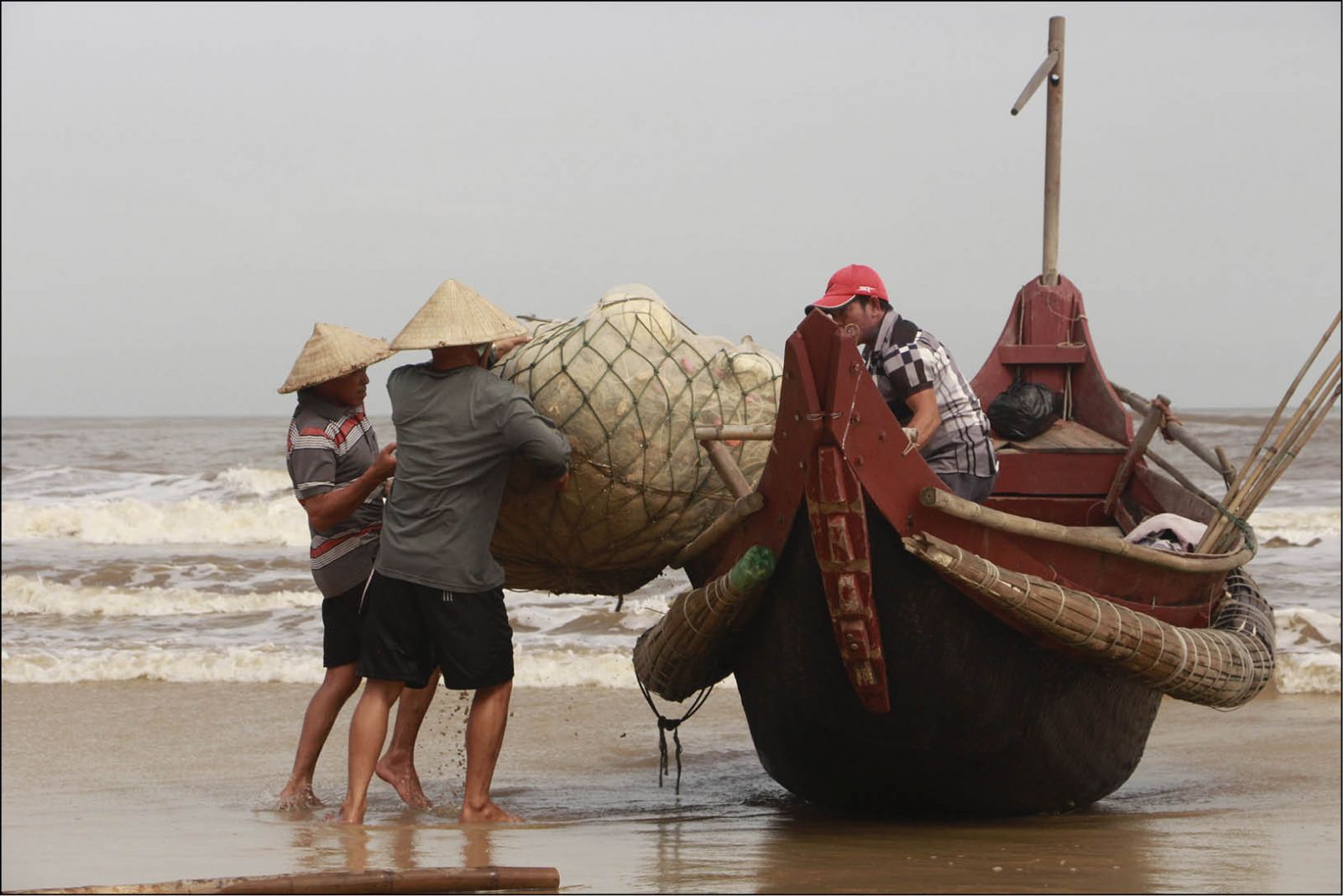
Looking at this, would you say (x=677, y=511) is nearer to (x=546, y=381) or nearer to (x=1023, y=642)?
(x=546, y=381)

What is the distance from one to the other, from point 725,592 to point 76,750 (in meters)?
3.92

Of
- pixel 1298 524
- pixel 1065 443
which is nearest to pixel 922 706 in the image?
pixel 1065 443

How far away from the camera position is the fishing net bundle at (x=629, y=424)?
5043 mm

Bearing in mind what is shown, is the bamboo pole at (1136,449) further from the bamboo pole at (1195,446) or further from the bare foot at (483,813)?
the bare foot at (483,813)

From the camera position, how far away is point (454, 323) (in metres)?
4.83

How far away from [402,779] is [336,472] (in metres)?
1.28

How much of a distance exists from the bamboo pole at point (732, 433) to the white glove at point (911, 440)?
1.45 ft

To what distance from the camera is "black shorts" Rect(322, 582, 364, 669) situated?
5391 mm

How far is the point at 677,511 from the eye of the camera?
5.24 meters

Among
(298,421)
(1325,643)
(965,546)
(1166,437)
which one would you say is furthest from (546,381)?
(1325,643)

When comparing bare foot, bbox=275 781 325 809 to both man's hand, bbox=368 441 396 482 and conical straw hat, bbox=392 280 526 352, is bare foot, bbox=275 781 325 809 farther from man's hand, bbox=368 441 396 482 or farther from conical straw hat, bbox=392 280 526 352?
conical straw hat, bbox=392 280 526 352

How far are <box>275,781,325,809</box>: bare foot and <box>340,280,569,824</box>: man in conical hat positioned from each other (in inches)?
25.9

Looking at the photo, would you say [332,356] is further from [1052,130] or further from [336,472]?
[1052,130]

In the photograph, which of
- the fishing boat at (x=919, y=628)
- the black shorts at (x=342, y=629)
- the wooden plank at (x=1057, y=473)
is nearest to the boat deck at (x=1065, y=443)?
the wooden plank at (x=1057, y=473)
